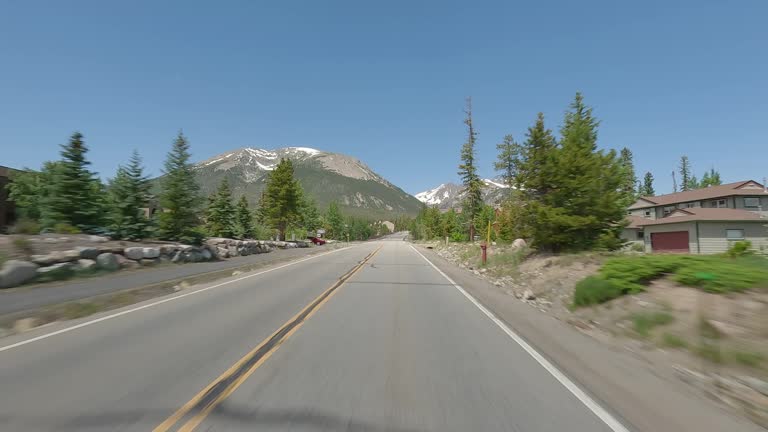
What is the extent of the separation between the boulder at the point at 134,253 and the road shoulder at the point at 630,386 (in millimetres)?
18204

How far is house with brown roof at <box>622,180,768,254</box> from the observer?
27.9 metres

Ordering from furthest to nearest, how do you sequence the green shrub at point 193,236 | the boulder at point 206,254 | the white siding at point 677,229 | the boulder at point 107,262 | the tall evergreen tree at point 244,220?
1. the tall evergreen tree at point 244,220
2. the white siding at point 677,229
3. the green shrub at point 193,236
4. the boulder at point 206,254
5. the boulder at point 107,262

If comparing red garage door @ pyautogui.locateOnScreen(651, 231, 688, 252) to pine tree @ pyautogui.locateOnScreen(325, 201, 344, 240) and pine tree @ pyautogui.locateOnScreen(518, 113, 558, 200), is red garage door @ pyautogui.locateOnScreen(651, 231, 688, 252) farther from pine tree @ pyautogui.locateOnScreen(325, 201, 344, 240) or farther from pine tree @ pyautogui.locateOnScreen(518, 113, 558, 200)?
pine tree @ pyautogui.locateOnScreen(325, 201, 344, 240)

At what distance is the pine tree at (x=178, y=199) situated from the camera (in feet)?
80.2

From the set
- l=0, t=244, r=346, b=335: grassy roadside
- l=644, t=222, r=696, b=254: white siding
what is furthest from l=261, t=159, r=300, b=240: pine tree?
l=644, t=222, r=696, b=254: white siding

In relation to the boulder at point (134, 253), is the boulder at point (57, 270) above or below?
below

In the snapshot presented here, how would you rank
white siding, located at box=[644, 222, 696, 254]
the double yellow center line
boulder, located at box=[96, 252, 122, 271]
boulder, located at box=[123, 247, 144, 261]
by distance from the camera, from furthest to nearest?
white siding, located at box=[644, 222, 696, 254]
boulder, located at box=[123, 247, 144, 261]
boulder, located at box=[96, 252, 122, 271]
the double yellow center line

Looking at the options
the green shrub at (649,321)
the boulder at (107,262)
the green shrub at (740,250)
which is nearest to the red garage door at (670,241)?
the green shrub at (740,250)

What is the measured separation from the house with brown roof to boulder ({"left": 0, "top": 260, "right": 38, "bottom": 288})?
28244 mm

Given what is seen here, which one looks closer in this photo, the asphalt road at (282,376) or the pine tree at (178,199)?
the asphalt road at (282,376)

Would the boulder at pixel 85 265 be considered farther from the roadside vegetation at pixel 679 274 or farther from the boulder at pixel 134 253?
the roadside vegetation at pixel 679 274

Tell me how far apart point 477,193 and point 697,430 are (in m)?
41.2

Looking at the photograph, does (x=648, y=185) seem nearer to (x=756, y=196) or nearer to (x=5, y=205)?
(x=756, y=196)

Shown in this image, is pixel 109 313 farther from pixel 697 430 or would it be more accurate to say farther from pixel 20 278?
pixel 697 430
